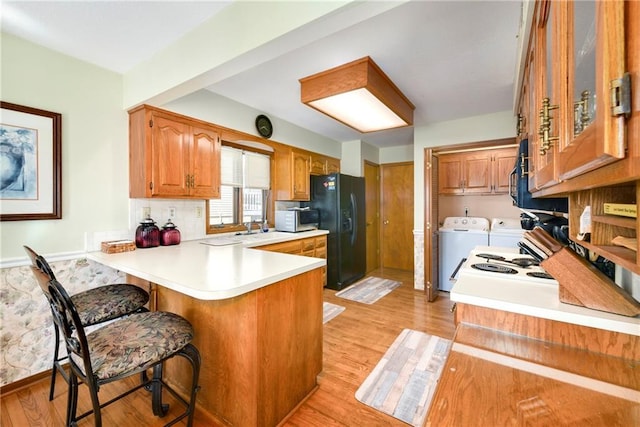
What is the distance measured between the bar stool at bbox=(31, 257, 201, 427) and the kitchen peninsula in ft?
0.61

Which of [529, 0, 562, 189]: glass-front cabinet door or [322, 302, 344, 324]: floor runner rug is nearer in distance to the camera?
[529, 0, 562, 189]: glass-front cabinet door

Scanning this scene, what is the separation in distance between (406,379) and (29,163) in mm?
3117

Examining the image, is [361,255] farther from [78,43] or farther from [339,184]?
[78,43]

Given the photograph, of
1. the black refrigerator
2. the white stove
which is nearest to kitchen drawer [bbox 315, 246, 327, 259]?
the black refrigerator

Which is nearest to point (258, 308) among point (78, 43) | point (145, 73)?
point (145, 73)

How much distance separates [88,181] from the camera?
86.0 inches

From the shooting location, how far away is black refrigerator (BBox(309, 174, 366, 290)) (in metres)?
3.97

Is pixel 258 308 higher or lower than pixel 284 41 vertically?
lower

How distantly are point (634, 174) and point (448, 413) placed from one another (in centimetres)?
61

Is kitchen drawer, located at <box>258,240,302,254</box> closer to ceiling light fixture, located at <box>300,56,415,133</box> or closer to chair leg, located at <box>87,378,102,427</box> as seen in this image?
ceiling light fixture, located at <box>300,56,415,133</box>

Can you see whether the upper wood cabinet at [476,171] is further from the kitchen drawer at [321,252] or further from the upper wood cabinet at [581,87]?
the upper wood cabinet at [581,87]

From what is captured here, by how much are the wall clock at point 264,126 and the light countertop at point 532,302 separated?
9.17 ft

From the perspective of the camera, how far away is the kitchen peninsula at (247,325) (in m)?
1.36

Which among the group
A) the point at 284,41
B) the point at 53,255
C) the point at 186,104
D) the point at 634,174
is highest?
the point at 186,104
